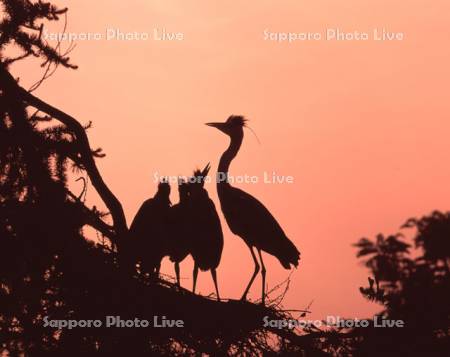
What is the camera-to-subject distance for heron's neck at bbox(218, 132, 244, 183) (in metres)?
11.3

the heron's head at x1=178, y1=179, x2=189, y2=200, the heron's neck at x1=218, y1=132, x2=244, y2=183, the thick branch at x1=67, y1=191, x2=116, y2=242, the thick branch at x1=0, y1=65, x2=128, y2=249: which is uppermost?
the heron's neck at x1=218, y1=132, x2=244, y2=183

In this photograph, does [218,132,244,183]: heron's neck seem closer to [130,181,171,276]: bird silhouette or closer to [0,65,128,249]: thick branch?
[130,181,171,276]: bird silhouette

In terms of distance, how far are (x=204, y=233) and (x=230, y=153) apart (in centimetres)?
255

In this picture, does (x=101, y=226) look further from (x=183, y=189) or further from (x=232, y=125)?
(x=232, y=125)

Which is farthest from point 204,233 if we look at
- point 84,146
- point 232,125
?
point 84,146

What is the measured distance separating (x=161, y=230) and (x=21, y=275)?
4.54m

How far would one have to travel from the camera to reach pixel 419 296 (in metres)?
2.53

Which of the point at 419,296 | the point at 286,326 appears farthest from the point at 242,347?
the point at 419,296

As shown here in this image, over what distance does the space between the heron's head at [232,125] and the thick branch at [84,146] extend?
20.0ft

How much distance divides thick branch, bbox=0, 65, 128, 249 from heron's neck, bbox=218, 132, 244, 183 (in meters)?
5.33

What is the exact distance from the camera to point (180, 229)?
9.12 m

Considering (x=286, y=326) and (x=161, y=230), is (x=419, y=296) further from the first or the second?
(x=161, y=230)

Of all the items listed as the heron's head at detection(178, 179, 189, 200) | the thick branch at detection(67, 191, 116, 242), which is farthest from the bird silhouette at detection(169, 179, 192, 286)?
the thick branch at detection(67, 191, 116, 242)

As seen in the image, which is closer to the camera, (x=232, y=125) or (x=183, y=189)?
(x=183, y=189)
